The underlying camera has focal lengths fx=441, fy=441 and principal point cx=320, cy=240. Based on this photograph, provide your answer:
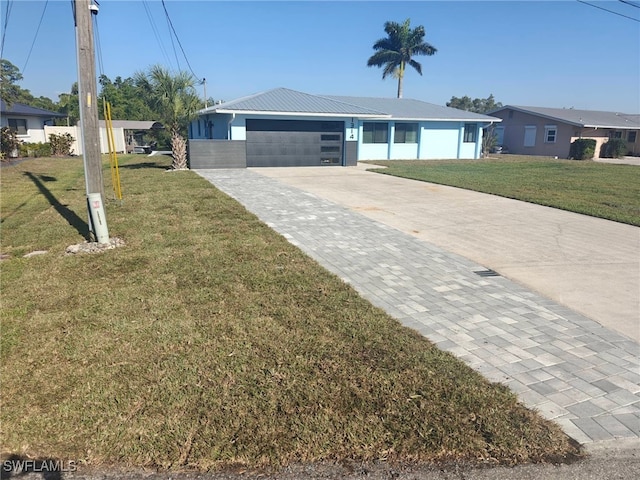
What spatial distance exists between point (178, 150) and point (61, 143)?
16.6m

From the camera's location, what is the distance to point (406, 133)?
1138 inches

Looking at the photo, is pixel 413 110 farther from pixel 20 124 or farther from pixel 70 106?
pixel 70 106

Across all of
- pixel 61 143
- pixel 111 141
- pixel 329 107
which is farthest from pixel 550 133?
pixel 61 143

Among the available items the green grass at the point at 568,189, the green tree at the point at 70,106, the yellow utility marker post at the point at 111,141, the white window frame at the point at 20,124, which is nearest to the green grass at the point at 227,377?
the yellow utility marker post at the point at 111,141

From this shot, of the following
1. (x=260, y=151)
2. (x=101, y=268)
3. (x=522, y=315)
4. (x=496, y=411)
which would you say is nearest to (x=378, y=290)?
(x=522, y=315)

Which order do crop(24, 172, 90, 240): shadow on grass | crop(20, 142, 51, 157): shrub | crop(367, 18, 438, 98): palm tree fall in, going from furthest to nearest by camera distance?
1. crop(367, 18, 438, 98): palm tree
2. crop(20, 142, 51, 157): shrub
3. crop(24, 172, 90, 240): shadow on grass

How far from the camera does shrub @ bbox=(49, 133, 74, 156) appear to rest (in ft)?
102

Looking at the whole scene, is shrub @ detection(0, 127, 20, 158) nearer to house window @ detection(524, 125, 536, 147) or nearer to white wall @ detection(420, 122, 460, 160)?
white wall @ detection(420, 122, 460, 160)

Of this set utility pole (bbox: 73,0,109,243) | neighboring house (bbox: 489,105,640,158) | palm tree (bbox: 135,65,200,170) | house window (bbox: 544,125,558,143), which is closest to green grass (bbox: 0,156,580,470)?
utility pole (bbox: 73,0,109,243)

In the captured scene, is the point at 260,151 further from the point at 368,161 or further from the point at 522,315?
the point at 522,315

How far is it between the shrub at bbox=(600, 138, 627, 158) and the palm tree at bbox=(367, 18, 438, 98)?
1786cm

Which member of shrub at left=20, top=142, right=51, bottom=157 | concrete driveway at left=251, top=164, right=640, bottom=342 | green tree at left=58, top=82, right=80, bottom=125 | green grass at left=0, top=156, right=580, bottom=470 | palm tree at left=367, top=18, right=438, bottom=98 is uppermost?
palm tree at left=367, top=18, right=438, bottom=98

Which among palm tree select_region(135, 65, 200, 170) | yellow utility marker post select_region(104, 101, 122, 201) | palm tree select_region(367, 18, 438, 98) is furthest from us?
palm tree select_region(367, 18, 438, 98)

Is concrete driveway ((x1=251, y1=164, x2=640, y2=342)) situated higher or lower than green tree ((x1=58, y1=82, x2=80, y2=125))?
lower
